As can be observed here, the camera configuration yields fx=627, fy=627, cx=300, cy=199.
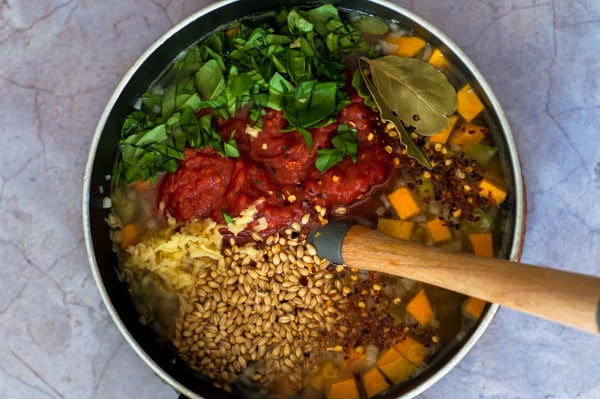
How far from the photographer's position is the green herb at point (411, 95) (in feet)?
5.19

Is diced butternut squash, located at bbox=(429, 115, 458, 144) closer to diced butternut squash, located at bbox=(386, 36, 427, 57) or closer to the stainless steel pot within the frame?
the stainless steel pot

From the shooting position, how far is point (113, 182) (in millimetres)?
1762

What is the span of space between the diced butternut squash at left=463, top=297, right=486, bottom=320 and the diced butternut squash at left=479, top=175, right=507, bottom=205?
263 millimetres

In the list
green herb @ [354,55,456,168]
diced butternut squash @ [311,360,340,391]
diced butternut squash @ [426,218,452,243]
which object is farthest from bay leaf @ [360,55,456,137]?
diced butternut squash @ [311,360,340,391]

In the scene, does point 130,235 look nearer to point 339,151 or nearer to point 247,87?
point 247,87

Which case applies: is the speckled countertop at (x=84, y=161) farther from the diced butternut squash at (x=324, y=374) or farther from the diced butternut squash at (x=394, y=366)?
the diced butternut squash at (x=324, y=374)

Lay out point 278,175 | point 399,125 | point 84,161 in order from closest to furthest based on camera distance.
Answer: point 399,125 → point 278,175 → point 84,161

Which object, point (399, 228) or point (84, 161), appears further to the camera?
point (84, 161)

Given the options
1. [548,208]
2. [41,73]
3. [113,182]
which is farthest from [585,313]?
[41,73]

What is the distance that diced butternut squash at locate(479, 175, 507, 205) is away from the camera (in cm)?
165

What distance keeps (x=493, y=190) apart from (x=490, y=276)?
56 cm

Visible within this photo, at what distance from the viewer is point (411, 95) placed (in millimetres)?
1602

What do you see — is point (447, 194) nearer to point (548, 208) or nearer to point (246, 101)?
point (548, 208)

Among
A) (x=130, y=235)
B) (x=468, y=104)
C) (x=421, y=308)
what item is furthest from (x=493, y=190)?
(x=130, y=235)
